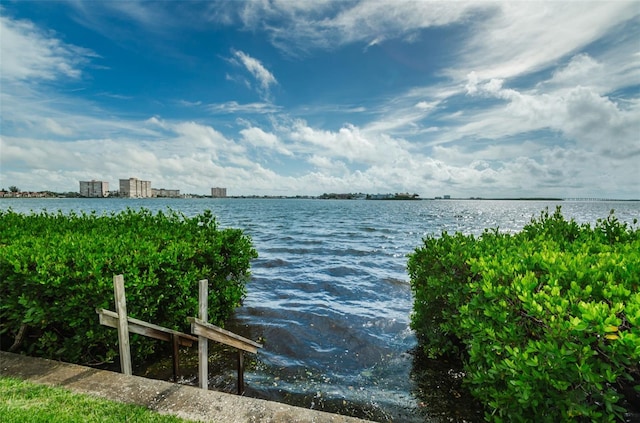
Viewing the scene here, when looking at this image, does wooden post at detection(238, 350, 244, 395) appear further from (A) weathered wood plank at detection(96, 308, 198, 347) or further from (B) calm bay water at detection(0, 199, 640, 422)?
(A) weathered wood plank at detection(96, 308, 198, 347)

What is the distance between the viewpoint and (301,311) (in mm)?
11180

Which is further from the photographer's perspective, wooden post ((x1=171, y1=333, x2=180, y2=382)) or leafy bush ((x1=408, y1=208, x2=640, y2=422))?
wooden post ((x1=171, y1=333, x2=180, y2=382))

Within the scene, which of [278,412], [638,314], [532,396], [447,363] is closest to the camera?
[638,314]

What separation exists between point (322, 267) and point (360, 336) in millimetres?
8649

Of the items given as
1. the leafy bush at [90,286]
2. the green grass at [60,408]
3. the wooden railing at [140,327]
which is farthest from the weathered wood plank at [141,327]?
the green grass at [60,408]

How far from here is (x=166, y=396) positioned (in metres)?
4.44

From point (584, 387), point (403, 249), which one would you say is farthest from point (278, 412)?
point (403, 249)

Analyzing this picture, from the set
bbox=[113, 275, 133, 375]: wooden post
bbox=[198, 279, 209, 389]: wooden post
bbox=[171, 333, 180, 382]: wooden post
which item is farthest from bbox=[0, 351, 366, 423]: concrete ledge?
bbox=[171, 333, 180, 382]: wooden post

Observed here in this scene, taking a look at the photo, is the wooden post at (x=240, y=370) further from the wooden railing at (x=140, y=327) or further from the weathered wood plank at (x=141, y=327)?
the weathered wood plank at (x=141, y=327)

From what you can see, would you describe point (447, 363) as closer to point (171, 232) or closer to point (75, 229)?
point (171, 232)

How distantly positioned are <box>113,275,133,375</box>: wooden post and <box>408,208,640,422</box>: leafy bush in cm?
499

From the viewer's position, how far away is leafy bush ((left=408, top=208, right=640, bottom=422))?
3100mm

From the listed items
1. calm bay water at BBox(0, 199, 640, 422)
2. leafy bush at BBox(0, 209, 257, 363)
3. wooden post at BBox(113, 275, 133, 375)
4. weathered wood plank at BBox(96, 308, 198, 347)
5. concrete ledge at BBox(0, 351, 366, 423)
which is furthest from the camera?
calm bay water at BBox(0, 199, 640, 422)

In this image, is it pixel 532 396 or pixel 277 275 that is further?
pixel 277 275
